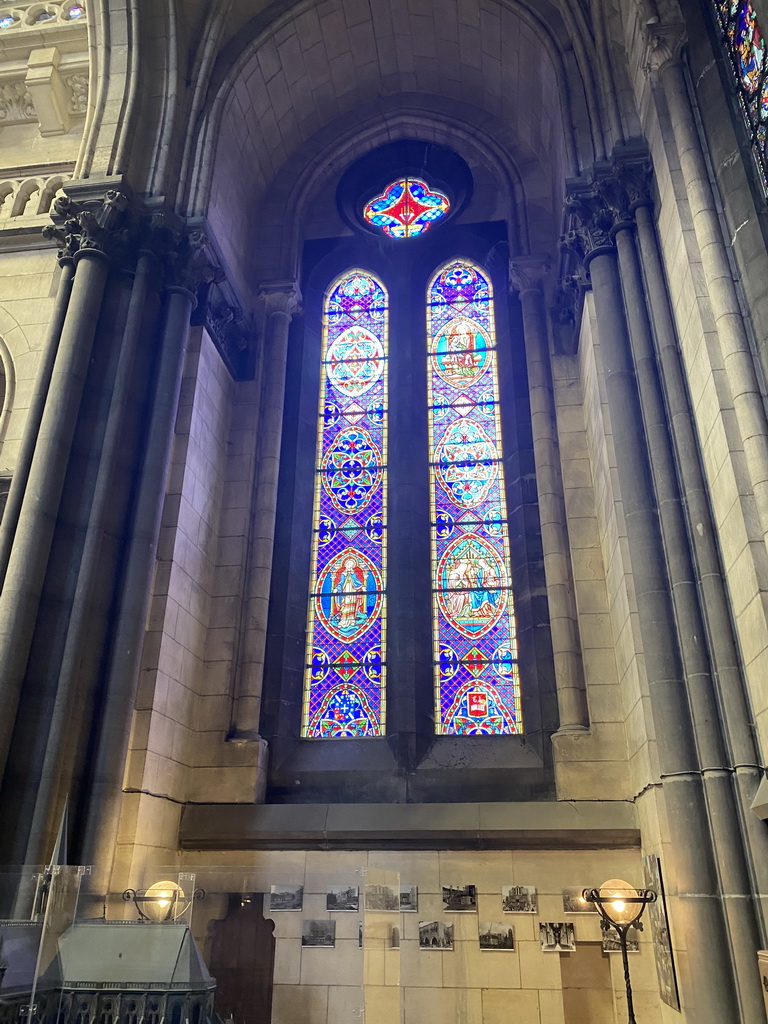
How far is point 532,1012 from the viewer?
7023mm

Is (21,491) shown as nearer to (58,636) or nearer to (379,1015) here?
(58,636)

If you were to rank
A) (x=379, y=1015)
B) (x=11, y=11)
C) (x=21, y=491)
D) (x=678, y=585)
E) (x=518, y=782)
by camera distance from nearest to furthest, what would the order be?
(x=379, y=1015) < (x=678, y=585) < (x=21, y=491) < (x=518, y=782) < (x=11, y=11)

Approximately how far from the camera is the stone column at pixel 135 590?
696 centimetres

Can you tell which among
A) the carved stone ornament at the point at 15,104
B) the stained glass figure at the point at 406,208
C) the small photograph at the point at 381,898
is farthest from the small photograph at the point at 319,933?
the carved stone ornament at the point at 15,104

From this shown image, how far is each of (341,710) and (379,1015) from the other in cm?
418

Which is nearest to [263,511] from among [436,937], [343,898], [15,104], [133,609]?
[133,609]

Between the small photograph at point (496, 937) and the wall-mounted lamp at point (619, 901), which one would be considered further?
the small photograph at point (496, 937)

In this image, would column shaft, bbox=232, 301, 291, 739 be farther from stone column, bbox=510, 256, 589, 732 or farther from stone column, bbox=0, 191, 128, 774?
stone column, bbox=510, 256, 589, 732

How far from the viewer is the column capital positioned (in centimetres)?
1083

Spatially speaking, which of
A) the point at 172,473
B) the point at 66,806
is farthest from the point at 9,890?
the point at 172,473

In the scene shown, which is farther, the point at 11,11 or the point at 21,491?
the point at 11,11

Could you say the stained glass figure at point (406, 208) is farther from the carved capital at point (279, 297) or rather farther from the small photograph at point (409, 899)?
the small photograph at point (409, 899)

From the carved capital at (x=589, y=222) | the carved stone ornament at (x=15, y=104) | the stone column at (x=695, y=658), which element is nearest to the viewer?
the stone column at (x=695, y=658)

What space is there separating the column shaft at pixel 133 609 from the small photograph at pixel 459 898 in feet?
9.54
